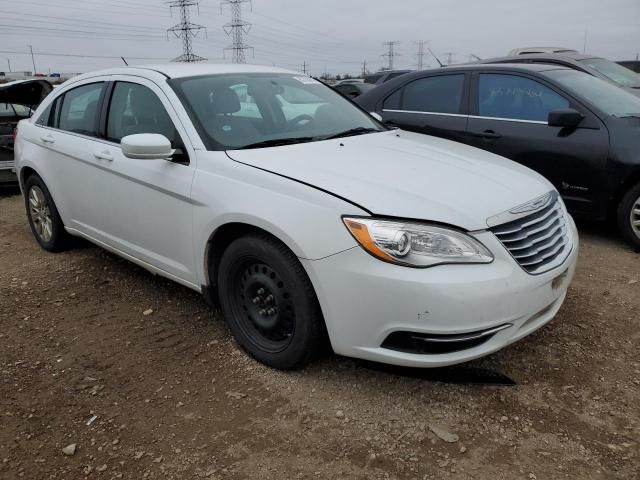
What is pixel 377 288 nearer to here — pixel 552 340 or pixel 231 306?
pixel 231 306

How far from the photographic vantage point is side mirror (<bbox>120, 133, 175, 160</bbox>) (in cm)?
310

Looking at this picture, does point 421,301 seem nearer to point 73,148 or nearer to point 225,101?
point 225,101

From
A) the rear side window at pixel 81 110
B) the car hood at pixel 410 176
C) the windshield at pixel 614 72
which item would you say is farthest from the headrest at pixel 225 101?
the windshield at pixel 614 72

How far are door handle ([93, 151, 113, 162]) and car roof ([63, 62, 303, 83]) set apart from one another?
57 centimetres

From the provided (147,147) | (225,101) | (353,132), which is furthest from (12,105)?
(353,132)

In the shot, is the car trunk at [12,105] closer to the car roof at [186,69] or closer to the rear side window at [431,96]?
the car roof at [186,69]

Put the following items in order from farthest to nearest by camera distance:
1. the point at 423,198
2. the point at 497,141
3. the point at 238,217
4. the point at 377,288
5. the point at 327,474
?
the point at 497,141 < the point at 238,217 < the point at 423,198 < the point at 377,288 < the point at 327,474

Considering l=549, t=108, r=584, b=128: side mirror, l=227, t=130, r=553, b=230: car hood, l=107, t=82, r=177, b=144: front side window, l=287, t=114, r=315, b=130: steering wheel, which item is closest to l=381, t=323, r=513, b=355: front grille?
l=227, t=130, r=553, b=230: car hood

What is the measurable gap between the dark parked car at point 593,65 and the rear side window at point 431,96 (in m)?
2.63

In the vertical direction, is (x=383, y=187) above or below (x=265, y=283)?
above

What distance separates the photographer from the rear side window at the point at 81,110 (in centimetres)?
409

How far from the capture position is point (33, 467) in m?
2.37

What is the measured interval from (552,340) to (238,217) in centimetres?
191

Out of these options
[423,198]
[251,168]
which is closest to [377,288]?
[423,198]
